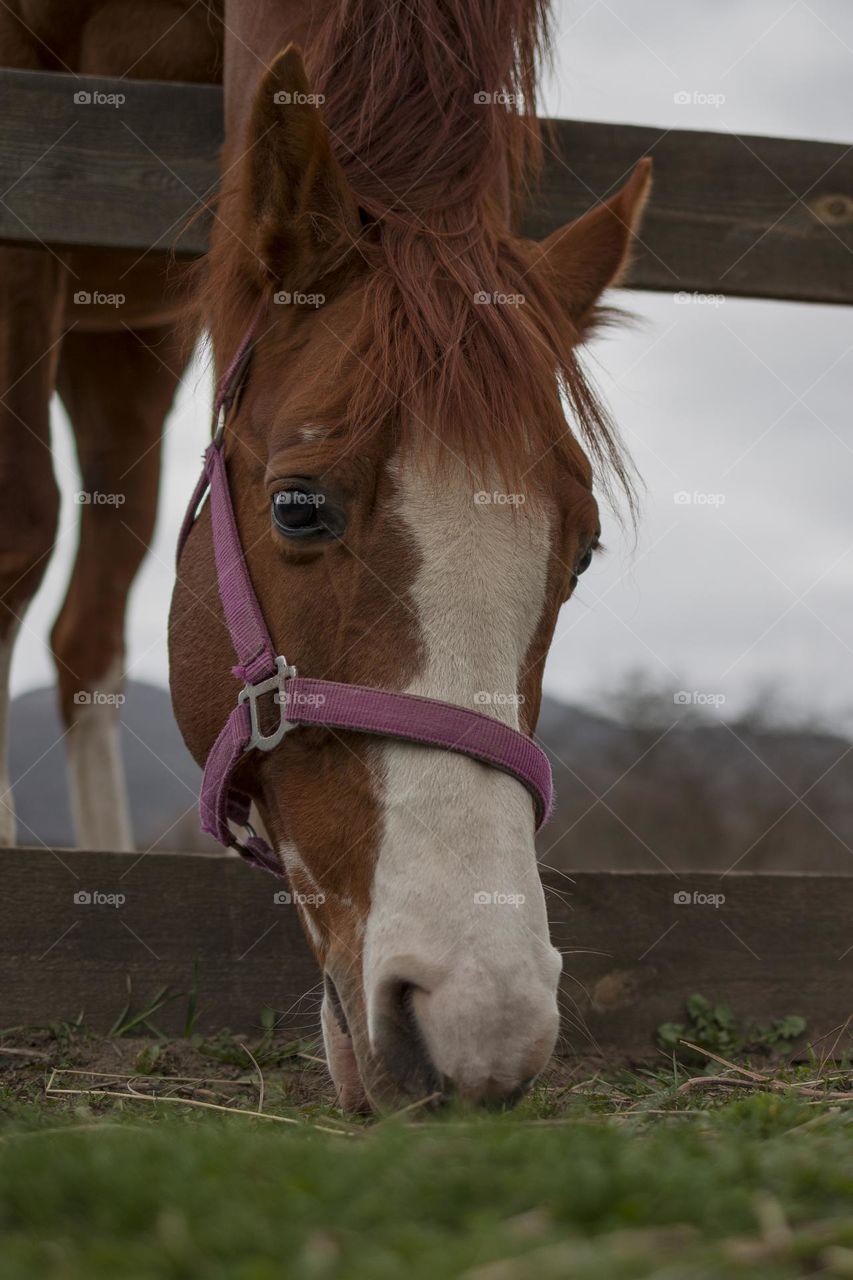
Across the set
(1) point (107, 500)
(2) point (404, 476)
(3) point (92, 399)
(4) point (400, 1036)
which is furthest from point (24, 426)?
(4) point (400, 1036)

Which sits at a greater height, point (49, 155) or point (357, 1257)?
point (49, 155)

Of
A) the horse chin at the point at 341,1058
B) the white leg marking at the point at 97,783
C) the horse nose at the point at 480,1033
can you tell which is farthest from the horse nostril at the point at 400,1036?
the white leg marking at the point at 97,783

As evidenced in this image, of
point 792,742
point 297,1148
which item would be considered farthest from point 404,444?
point 792,742

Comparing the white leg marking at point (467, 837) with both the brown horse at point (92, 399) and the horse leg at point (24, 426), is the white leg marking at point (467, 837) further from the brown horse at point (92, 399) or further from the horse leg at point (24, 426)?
the horse leg at point (24, 426)

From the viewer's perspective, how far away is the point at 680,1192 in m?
0.84

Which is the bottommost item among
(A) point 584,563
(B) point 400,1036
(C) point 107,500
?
Answer: (B) point 400,1036

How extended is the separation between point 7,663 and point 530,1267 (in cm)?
277

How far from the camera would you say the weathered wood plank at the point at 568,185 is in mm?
2537

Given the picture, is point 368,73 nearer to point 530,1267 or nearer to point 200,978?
point 200,978

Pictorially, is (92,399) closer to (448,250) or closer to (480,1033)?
(448,250)

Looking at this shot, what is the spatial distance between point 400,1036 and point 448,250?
4.10 ft

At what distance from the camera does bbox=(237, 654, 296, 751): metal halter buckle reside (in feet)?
5.98

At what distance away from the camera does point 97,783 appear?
3.90m

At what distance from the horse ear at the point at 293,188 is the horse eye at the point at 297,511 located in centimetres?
45
